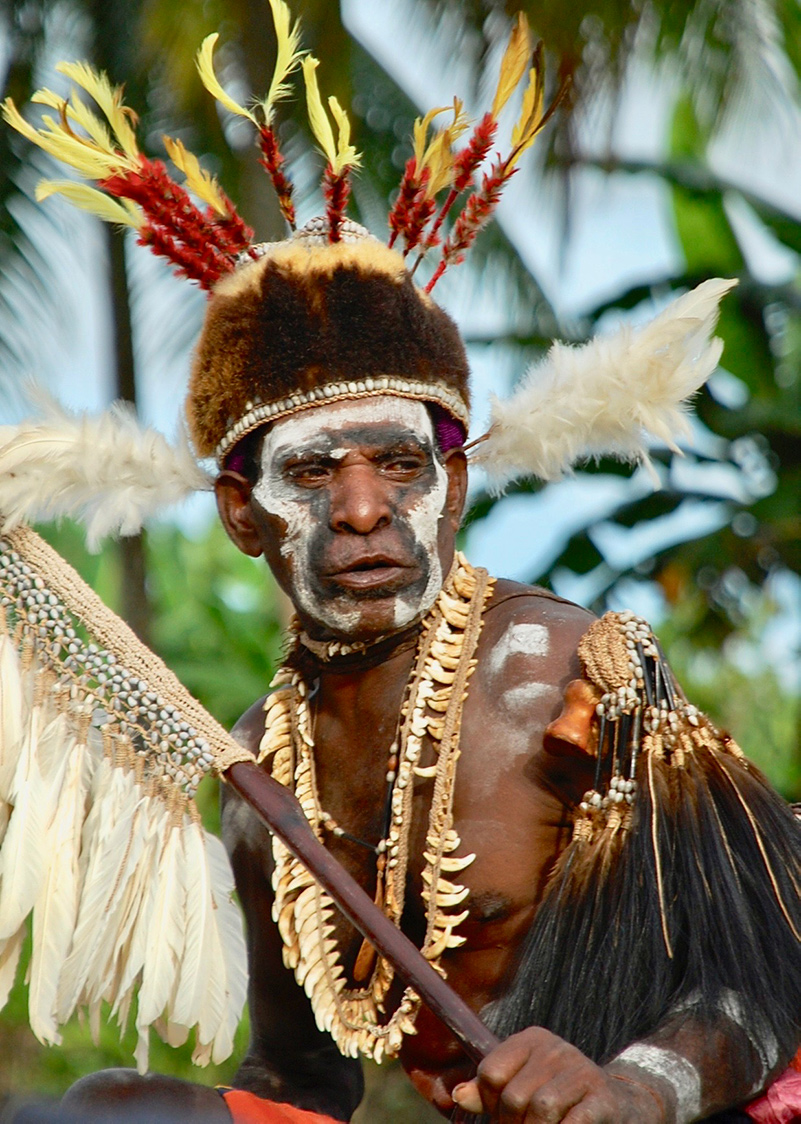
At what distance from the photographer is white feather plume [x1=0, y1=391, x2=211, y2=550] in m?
3.31

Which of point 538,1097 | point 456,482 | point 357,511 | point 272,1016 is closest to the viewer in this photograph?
point 538,1097

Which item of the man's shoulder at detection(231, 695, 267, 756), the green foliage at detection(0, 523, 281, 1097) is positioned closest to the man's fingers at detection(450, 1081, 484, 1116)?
the man's shoulder at detection(231, 695, 267, 756)

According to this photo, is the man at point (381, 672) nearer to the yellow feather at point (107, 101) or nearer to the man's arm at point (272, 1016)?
the man's arm at point (272, 1016)

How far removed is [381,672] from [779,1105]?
1193 millimetres

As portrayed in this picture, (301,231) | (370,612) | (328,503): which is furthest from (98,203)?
(370,612)

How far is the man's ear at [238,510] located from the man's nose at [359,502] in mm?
300

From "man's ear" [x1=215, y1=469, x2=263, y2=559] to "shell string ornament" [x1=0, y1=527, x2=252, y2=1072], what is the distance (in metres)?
0.41

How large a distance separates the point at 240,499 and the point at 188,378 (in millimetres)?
319

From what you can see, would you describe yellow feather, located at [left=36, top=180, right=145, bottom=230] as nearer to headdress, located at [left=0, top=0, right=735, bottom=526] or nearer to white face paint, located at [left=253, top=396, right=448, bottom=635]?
headdress, located at [left=0, top=0, right=735, bottom=526]

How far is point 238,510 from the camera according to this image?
3547 millimetres

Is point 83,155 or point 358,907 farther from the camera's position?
point 83,155

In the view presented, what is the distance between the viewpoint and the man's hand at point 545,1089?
237cm

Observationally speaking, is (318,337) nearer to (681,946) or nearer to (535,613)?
(535,613)

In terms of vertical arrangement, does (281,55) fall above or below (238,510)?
above
